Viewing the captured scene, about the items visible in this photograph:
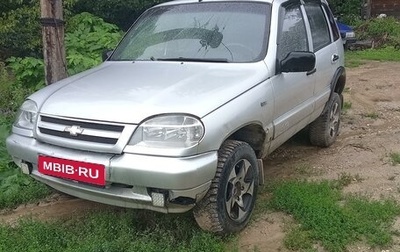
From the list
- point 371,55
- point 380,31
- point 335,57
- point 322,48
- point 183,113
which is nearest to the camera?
point 183,113

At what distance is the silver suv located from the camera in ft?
9.29

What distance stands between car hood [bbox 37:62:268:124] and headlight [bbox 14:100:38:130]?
9 centimetres

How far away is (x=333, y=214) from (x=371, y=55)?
9.71 m

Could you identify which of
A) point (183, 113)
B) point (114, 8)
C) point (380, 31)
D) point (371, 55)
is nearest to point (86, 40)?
point (114, 8)

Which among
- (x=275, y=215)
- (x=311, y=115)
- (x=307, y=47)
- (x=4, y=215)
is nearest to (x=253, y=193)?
(x=275, y=215)

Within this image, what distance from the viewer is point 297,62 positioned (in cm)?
368

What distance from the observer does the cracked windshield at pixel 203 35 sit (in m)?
3.84

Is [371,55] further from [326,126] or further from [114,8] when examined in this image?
[326,126]

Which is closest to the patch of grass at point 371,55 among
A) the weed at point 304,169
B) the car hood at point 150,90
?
the weed at point 304,169

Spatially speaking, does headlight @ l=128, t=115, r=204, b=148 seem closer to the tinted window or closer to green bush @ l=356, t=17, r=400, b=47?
the tinted window

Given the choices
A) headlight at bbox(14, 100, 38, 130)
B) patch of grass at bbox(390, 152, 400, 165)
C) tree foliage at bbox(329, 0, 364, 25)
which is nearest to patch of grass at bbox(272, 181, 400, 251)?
patch of grass at bbox(390, 152, 400, 165)

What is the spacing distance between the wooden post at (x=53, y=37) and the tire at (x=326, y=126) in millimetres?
2867

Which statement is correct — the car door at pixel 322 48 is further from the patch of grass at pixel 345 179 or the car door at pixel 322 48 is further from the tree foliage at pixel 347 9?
the tree foliage at pixel 347 9

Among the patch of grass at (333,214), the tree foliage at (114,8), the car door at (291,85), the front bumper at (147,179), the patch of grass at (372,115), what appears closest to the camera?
the front bumper at (147,179)
